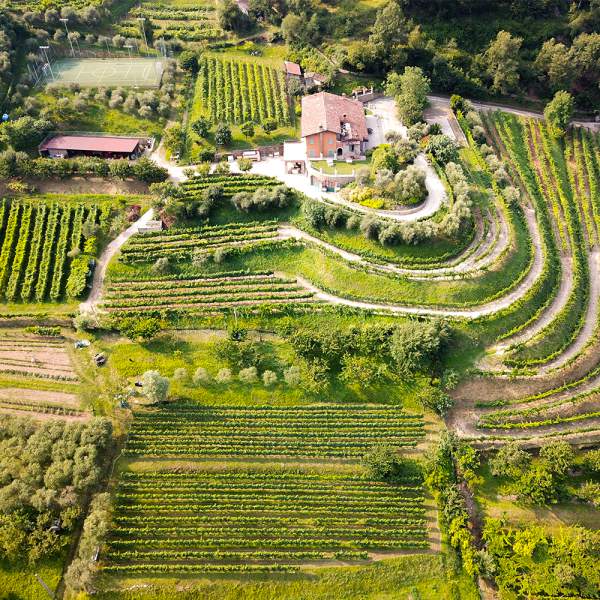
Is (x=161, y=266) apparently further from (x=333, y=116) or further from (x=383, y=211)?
(x=333, y=116)

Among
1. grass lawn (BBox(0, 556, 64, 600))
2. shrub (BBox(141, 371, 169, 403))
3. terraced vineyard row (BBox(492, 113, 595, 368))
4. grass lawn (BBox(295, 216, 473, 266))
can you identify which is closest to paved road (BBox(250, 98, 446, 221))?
grass lawn (BBox(295, 216, 473, 266))

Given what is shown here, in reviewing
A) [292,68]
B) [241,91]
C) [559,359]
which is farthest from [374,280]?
[292,68]

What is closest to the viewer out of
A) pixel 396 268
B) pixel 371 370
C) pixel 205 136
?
pixel 371 370

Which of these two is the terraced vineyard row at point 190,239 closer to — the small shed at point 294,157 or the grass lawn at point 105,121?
the small shed at point 294,157

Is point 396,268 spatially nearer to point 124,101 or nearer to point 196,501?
point 196,501

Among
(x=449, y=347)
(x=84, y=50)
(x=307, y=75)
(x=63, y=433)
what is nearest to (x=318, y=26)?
(x=307, y=75)

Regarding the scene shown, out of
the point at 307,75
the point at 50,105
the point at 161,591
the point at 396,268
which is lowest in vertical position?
the point at 161,591

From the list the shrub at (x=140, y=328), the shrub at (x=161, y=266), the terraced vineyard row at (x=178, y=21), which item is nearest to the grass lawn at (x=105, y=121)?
the terraced vineyard row at (x=178, y=21)
